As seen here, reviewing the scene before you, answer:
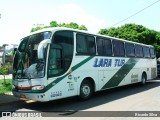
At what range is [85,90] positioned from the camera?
11.2 m

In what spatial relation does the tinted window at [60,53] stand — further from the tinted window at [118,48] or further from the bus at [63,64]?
the tinted window at [118,48]

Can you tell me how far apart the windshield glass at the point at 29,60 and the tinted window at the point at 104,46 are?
3476 mm

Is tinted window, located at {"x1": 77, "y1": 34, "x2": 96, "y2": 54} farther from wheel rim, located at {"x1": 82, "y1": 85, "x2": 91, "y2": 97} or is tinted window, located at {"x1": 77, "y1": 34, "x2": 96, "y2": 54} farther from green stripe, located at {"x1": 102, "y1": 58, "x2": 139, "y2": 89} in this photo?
green stripe, located at {"x1": 102, "y1": 58, "x2": 139, "y2": 89}

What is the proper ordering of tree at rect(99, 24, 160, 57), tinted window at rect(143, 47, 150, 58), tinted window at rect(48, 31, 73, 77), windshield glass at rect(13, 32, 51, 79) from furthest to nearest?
1. tree at rect(99, 24, 160, 57)
2. tinted window at rect(143, 47, 150, 58)
3. tinted window at rect(48, 31, 73, 77)
4. windshield glass at rect(13, 32, 51, 79)

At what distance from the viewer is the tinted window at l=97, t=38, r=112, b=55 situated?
40.4ft

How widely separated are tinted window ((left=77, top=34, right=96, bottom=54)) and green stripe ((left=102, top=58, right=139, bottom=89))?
7.35ft

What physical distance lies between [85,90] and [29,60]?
3.02 meters

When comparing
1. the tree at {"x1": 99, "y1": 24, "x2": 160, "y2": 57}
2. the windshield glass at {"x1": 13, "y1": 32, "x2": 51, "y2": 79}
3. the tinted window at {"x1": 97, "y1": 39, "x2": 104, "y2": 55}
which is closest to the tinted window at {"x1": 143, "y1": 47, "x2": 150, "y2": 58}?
the tinted window at {"x1": 97, "y1": 39, "x2": 104, "y2": 55}

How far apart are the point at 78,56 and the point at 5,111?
12.2 feet

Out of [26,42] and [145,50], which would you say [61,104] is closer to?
[26,42]

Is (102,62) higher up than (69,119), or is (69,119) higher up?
(102,62)

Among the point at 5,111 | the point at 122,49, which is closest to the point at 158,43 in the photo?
the point at 122,49

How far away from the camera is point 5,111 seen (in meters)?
9.18

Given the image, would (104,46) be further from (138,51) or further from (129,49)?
(138,51)
